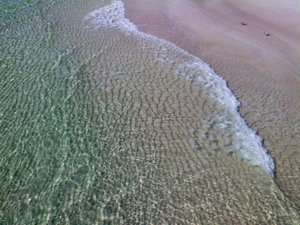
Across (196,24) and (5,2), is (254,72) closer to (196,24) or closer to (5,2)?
(196,24)

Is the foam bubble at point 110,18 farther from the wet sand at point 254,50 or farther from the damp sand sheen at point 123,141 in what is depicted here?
the damp sand sheen at point 123,141

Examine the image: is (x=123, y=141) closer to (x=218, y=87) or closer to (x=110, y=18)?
(x=218, y=87)

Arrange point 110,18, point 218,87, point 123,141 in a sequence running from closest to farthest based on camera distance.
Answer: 1. point 123,141
2. point 218,87
3. point 110,18

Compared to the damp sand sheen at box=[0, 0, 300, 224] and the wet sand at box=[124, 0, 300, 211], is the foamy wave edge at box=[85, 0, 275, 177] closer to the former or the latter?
the damp sand sheen at box=[0, 0, 300, 224]

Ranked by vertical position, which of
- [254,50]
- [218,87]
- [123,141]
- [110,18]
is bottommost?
[123,141]

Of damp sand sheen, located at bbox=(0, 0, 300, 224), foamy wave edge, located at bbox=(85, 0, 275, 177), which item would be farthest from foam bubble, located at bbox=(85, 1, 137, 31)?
damp sand sheen, located at bbox=(0, 0, 300, 224)

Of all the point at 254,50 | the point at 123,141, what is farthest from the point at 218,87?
the point at 123,141
